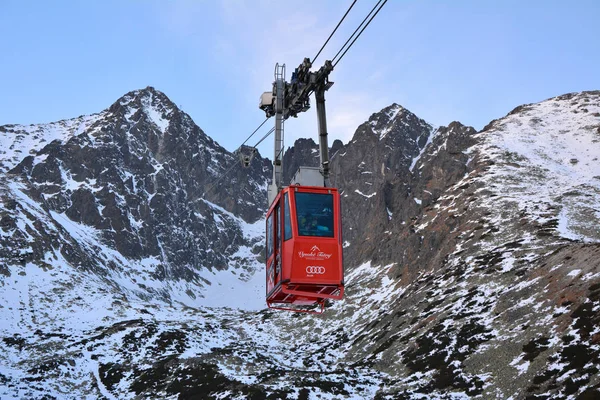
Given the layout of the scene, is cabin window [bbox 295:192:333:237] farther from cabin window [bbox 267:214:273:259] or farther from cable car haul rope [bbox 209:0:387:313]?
cabin window [bbox 267:214:273:259]

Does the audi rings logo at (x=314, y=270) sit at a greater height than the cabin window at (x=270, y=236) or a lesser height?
lesser

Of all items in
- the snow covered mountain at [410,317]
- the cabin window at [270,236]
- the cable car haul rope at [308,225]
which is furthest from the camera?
the snow covered mountain at [410,317]

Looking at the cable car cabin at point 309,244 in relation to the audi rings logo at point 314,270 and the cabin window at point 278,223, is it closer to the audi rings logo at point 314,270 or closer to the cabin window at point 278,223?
the audi rings logo at point 314,270

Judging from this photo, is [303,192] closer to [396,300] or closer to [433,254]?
[396,300]

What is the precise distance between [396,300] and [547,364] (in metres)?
70.8

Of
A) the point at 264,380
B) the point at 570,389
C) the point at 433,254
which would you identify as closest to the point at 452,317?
the point at 264,380

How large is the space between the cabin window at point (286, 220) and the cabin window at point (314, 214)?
→ 51 centimetres

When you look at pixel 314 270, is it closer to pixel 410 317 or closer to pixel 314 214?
pixel 314 214

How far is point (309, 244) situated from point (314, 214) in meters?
1.38

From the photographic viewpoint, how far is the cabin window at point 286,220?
26781 mm

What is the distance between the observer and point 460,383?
68.9 m

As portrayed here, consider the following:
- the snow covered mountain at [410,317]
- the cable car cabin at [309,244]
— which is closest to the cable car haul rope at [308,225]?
the cable car cabin at [309,244]

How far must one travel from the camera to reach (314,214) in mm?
26656

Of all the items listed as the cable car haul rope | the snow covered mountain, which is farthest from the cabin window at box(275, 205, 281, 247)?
the snow covered mountain
